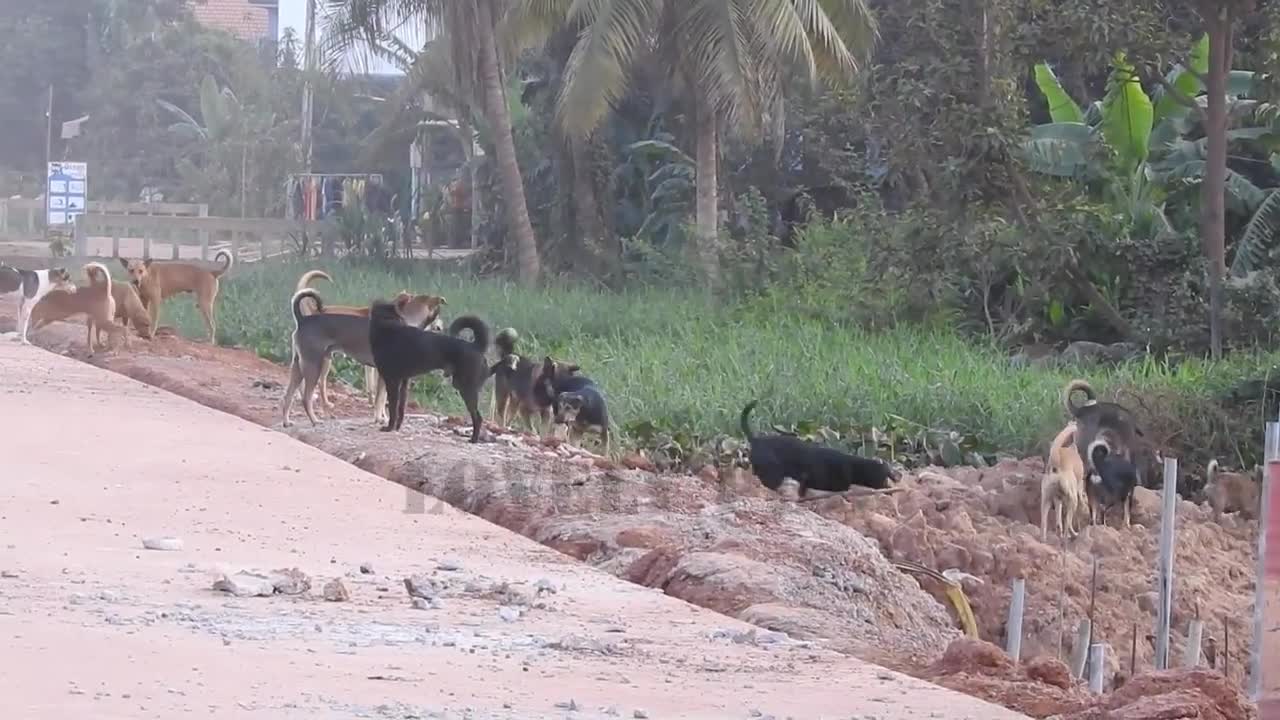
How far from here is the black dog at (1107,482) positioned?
14.4 meters

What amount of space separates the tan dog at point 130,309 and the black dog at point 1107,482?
36.9ft

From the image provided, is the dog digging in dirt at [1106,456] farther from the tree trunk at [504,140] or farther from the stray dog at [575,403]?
the tree trunk at [504,140]

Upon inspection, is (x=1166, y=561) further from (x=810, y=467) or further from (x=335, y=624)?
(x=810, y=467)

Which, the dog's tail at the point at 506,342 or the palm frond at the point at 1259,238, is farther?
the palm frond at the point at 1259,238

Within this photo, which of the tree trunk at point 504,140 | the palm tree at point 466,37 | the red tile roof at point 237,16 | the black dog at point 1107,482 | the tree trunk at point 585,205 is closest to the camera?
the black dog at point 1107,482

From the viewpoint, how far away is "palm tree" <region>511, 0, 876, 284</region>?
28.2 metres

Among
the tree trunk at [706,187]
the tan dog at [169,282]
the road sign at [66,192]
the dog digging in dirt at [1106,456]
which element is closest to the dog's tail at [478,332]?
the dog digging in dirt at [1106,456]

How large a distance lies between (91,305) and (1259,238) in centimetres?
1308

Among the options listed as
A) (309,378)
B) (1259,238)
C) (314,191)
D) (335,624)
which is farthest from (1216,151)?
(314,191)

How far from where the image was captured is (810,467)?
13.4 meters

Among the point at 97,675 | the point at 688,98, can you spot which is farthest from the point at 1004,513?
the point at 688,98

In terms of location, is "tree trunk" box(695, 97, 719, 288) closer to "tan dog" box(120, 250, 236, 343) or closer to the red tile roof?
"tan dog" box(120, 250, 236, 343)

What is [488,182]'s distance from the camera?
1524 inches

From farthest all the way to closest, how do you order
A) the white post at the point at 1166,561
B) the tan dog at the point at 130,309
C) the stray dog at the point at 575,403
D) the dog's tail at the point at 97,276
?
the tan dog at the point at 130,309, the dog's tail at the point at 97,276, the stray dog at the point at 575,403, the white post at the point at 1166,561
